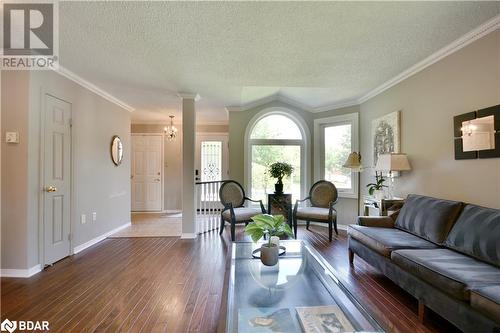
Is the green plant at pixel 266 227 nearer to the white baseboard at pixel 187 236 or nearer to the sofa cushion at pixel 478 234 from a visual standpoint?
the sofa cushion at pixel 478 234

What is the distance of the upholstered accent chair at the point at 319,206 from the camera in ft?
13.7

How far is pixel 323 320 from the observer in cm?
143

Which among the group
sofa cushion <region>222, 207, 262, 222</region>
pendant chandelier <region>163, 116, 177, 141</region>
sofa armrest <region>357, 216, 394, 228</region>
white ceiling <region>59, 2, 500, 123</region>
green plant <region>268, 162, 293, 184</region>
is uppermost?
white ceiling <region>59, 2, 500, 123</region>

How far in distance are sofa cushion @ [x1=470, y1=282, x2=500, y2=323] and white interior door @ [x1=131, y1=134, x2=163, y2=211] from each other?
640 cm

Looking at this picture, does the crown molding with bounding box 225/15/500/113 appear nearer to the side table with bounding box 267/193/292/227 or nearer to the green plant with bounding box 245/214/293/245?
the side table with bounding box 267/193/292/227

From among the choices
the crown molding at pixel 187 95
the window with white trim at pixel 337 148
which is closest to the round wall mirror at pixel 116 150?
the crown molding at pixel 187 95

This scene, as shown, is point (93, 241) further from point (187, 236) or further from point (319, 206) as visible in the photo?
point (319, 206)

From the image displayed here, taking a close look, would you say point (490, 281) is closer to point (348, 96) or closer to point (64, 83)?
point (348, 96)

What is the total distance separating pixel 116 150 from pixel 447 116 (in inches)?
196

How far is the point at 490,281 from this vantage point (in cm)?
155

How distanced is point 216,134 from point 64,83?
373 centimetres

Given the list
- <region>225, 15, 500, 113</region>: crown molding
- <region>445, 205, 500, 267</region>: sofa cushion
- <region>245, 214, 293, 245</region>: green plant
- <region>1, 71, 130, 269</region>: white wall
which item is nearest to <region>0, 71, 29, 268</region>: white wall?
<region>1, 71, 130, 269</region>: white wall

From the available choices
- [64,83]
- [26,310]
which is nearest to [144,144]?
[64,83]

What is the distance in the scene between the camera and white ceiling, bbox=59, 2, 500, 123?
2008mm
